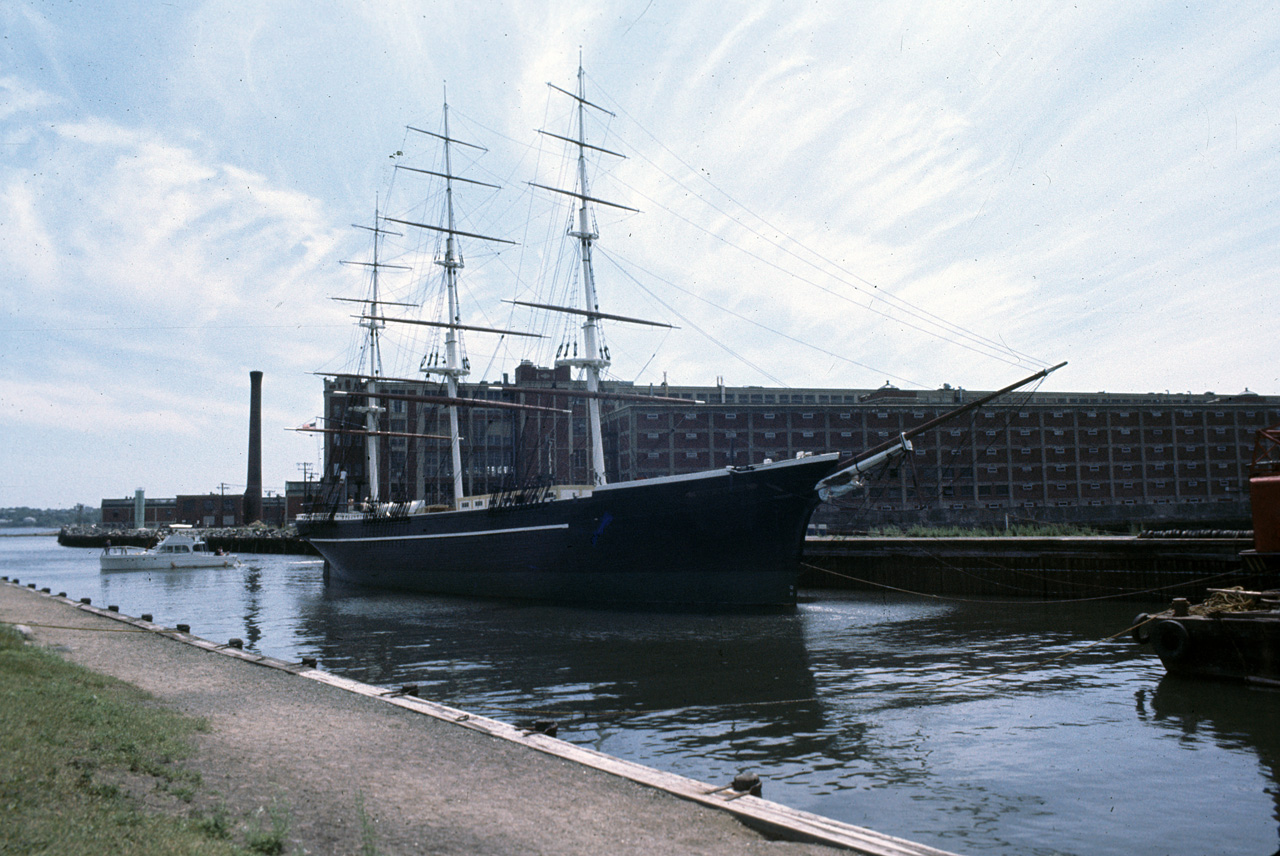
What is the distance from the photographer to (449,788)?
721cm

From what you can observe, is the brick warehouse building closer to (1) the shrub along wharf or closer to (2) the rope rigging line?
(1) the shrub along wharf

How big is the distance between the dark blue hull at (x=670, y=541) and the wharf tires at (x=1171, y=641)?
12.5m

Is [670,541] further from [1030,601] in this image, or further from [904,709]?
[904,709]

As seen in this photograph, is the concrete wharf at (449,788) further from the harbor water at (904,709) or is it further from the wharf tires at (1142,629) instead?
the wharf tires at (1142,629)

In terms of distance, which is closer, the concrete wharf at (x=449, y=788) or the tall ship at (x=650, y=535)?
the concrete wharf at (x=449, y=788)

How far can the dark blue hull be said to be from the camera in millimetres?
26625

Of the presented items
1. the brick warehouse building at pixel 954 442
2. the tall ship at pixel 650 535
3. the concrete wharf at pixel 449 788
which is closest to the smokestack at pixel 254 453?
the brick warehouse building at pixel 954 442

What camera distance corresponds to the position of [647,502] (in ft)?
89.7

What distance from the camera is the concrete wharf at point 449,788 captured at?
19.7 feet

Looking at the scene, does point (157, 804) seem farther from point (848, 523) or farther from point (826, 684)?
point (848, 523)

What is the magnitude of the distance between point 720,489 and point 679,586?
3620mm

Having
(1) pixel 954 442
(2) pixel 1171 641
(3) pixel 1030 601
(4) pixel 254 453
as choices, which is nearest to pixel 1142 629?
(2) pixel 1171 641

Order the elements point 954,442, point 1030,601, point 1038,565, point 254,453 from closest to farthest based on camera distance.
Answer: point 1030,601, point 1038,565, point 954,442, point 254,453

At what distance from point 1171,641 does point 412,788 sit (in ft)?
43.2
